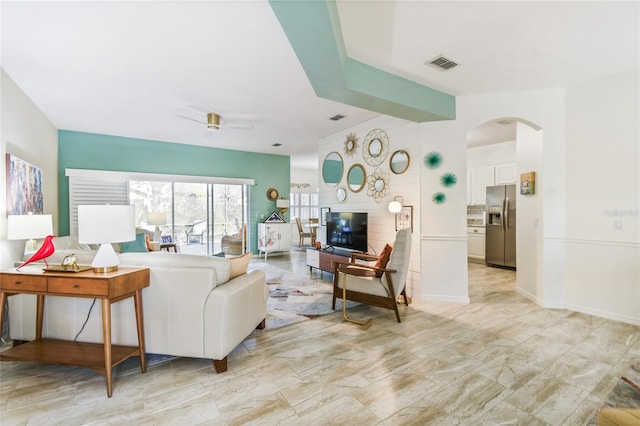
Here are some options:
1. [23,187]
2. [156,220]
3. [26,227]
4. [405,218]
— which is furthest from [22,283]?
[405,218]

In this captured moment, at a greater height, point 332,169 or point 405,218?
point 332,169

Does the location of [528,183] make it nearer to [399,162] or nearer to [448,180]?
[448,180]

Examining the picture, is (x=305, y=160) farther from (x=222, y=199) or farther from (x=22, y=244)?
(x=22, y=244)

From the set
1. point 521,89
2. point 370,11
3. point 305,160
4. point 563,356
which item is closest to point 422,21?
point 370,11

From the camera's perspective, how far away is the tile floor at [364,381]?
1.86m

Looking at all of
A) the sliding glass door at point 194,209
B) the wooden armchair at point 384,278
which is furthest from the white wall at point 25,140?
the wooden armchair at point 384,278

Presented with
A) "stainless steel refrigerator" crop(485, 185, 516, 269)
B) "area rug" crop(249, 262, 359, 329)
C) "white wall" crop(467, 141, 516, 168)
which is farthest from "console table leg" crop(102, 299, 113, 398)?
"white wall" crop(467, 141, 516, 168)

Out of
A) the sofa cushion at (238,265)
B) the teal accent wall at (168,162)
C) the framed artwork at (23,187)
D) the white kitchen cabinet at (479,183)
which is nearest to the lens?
the sofa cushion at (238,265)

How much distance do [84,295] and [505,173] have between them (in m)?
7.38

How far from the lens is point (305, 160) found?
9031 millimetres

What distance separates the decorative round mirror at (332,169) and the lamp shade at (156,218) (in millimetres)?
3437

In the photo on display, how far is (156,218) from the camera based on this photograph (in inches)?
237

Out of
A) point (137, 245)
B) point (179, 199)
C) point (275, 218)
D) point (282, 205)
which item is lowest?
point (137, 245)

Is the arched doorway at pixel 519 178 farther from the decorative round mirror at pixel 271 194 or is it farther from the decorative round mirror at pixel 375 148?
the decorative round mirror at pixel 271 194
